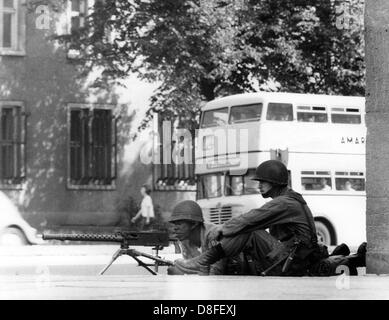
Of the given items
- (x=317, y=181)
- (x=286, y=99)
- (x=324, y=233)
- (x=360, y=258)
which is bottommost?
(x=324, y=233)

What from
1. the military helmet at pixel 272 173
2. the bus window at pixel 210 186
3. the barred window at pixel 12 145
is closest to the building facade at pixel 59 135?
the barred window at pixel 12 145

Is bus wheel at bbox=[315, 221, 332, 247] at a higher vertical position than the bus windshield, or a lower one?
lower

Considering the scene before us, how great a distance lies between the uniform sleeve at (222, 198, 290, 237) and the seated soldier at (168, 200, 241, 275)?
412mm

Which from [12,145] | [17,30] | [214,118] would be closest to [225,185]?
[214,118]

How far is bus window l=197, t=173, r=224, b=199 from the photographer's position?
99.8 ft

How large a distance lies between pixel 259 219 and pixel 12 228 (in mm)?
17529

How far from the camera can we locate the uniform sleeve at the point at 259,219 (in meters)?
10.1

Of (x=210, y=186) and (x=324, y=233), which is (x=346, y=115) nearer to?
(x=324, y=233)

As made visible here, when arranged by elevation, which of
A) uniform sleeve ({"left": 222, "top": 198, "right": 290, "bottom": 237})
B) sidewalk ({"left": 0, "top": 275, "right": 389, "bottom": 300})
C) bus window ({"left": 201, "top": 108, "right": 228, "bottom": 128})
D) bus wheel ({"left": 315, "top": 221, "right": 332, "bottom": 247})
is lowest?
bus wheel ({"left": 315, "top": 221, "right": 332, "bottom": 247})

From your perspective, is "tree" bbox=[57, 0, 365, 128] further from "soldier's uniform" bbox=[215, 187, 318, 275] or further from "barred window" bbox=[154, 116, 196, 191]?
"soldier's uniform" bbox=[215, 187, 318, 275]

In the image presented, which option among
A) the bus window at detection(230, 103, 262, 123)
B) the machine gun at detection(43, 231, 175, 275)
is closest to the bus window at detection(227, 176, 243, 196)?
the bus window at detection(230, 103, 262, 123)

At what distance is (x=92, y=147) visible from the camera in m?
38.0

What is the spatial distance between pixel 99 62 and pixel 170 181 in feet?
23.4
